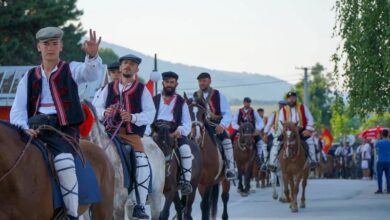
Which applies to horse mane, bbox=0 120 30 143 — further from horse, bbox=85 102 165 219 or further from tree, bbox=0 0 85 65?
tree, bbox=0 0 85 65

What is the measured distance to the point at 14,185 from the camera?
8.90 metres

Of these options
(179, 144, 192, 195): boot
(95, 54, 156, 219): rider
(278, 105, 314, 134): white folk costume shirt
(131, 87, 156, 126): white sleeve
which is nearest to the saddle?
(95, 54, 156, 219): rider

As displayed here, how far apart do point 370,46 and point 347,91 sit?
5.83ft

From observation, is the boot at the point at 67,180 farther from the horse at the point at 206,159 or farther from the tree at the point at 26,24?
the tree at the point at 26,24

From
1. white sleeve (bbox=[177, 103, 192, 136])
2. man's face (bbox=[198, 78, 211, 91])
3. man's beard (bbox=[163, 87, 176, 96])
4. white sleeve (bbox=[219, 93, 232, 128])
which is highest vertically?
man's face (bbox=[198, 78, 211, 91])

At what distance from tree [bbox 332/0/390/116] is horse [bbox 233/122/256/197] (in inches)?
126

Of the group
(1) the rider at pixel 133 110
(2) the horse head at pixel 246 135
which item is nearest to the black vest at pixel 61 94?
(1) the rider at pixel 133 110

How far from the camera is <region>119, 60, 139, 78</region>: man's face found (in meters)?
13.5

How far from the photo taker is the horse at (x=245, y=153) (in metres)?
29.6

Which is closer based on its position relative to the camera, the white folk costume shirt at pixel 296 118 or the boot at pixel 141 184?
the boot at pixel 141 184

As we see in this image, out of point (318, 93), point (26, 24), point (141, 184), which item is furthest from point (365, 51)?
point (318, 93)

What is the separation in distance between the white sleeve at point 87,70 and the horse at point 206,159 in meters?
8.24

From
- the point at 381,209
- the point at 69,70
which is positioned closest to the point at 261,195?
the point at 381,209

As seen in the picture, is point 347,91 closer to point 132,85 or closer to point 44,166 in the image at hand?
point 132,85
